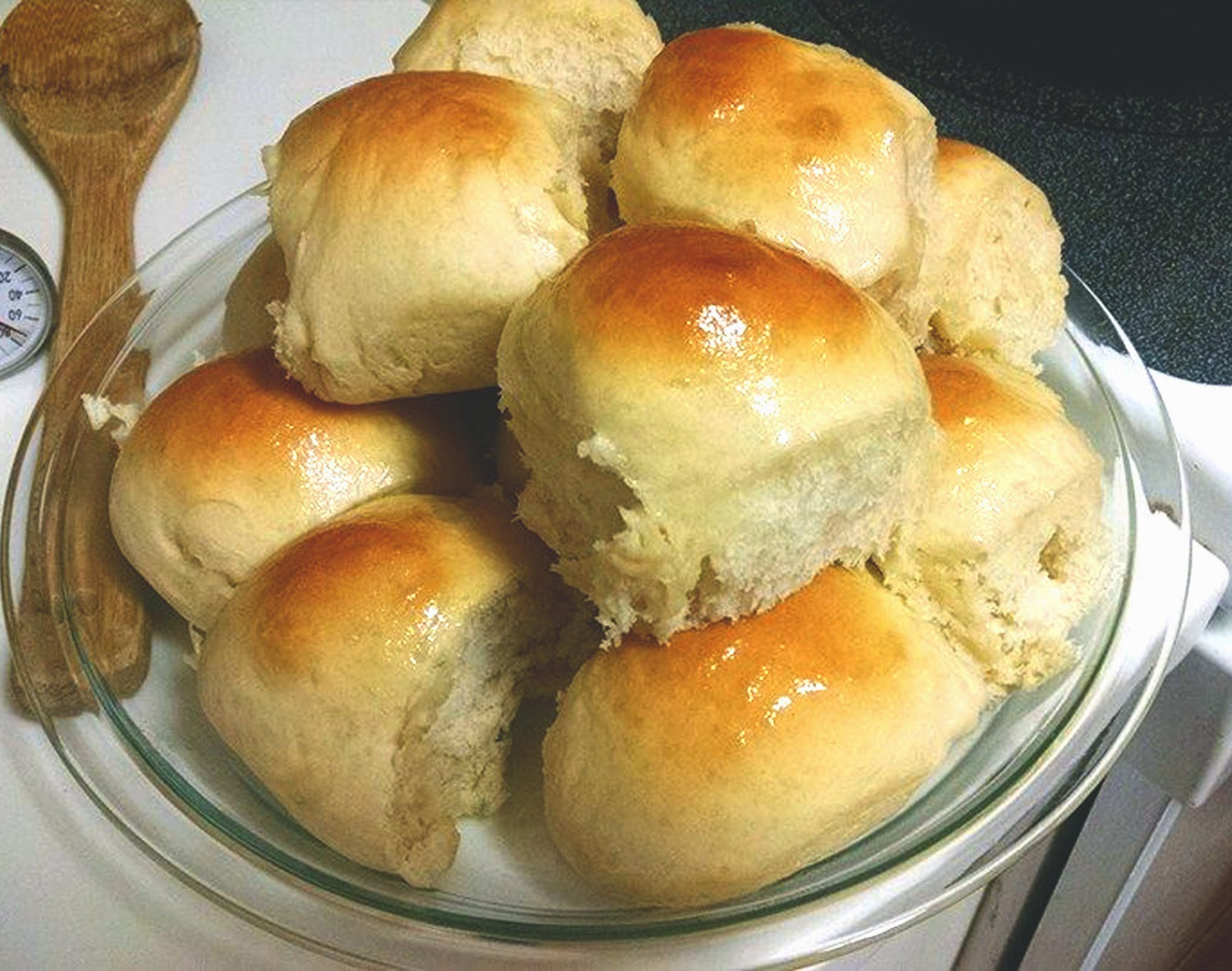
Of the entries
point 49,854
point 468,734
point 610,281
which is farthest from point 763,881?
point 49,854

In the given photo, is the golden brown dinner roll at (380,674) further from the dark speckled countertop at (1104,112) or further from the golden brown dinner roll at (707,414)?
the dark speckled countertop at (1104,112)

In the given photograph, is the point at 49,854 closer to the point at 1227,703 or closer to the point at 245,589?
the point at 245,589

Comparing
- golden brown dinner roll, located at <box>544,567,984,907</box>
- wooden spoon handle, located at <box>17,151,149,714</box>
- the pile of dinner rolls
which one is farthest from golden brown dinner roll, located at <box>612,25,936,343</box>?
wooden spoon handle, located at <box>17,151,149,714</box>

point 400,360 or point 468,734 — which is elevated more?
point 400,360

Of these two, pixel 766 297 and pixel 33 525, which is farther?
pixel 33 525

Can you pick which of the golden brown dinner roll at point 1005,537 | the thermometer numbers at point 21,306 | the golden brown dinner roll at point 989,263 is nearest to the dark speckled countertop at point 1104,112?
the golden brown dinner roll at point 989,263

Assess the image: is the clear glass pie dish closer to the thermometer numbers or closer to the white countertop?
the white countertop
